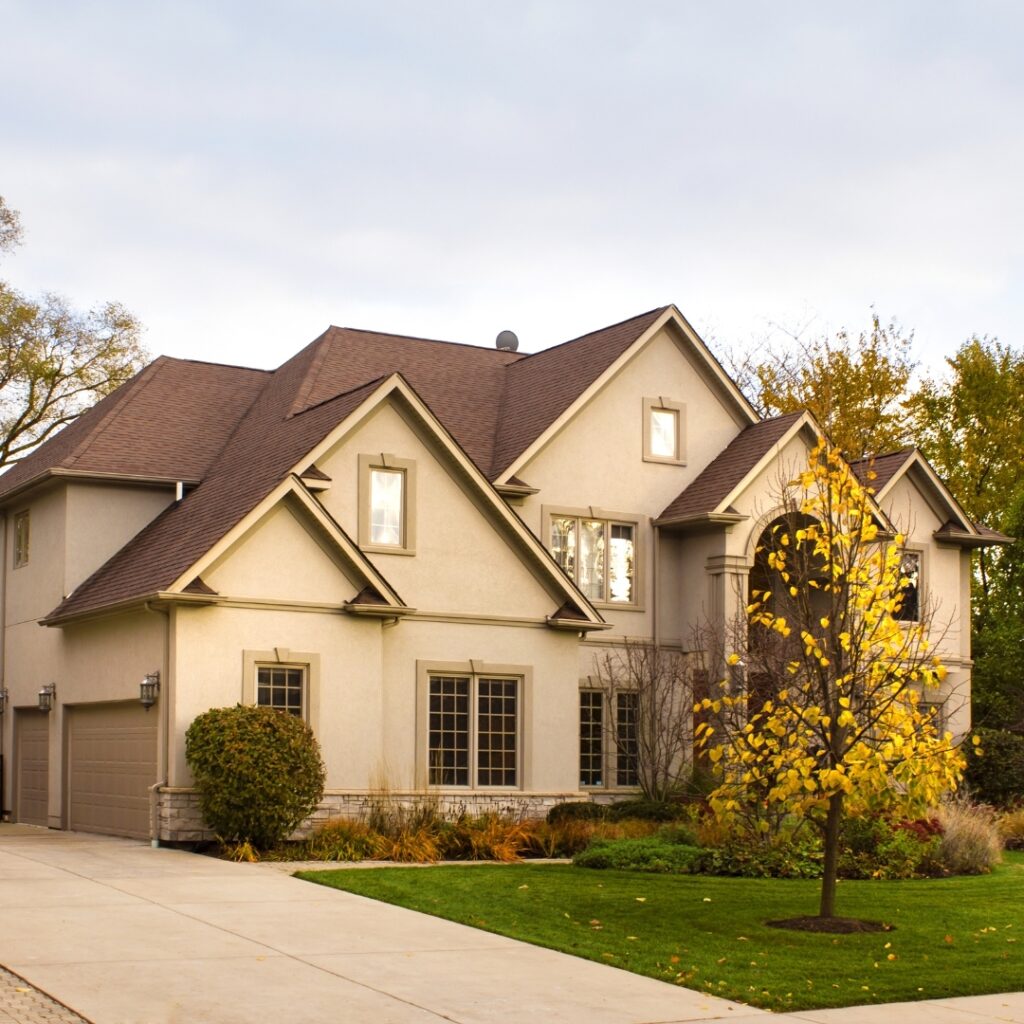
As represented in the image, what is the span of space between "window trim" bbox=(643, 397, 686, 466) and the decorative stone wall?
7484mm

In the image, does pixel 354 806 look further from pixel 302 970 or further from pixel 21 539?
pixel 302 970

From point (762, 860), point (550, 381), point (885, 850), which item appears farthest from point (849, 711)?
point (550, 381)

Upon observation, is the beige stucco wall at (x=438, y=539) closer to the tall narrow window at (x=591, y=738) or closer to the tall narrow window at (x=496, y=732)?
the tall narrow window at (x=496, y=732)

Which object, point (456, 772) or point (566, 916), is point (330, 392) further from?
point (566, 916)

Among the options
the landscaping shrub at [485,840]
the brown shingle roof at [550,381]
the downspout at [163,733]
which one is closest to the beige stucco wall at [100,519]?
the downspout at [163,733]

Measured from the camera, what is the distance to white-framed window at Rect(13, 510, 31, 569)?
91.8 ft

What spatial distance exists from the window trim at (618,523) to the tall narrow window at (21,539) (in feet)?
31.1

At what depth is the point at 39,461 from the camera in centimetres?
2920

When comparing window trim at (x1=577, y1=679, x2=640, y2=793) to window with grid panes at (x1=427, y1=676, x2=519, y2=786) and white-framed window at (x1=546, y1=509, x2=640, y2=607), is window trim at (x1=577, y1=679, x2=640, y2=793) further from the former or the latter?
window with grid panes at (x1=427, y1=676, x2=519, y2=786)

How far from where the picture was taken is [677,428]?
29641 mm

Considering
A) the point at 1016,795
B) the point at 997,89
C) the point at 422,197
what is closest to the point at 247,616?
the point at 422,197

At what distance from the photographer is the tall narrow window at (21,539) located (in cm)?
2798

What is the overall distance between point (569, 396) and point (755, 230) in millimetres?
5164

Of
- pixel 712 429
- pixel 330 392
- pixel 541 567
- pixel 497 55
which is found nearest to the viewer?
pixel 497 55
